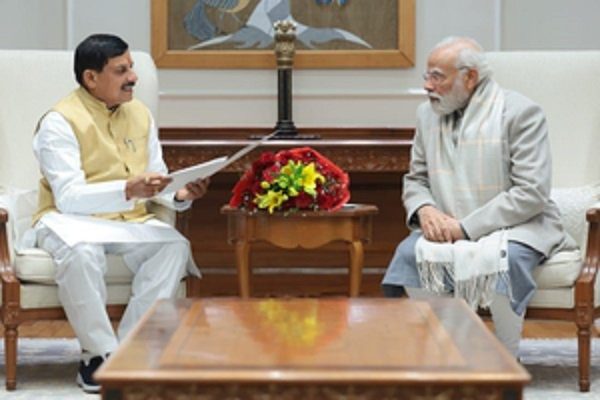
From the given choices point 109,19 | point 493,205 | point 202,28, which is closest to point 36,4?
point 109,19

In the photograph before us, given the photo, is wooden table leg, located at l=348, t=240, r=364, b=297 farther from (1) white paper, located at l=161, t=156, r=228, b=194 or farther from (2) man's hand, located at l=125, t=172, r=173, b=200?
Answer: (2) man's hand, located at l=125, t=172, r=173, b=200

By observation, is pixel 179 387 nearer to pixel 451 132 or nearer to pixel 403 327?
pixel 403 327

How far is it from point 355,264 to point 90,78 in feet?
3.85

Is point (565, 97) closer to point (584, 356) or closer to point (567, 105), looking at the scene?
point (567, 105)

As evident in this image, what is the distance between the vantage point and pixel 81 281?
4.16 metres

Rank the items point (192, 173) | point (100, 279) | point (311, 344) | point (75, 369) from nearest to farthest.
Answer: point (311, 344) < point (192, 173) < point (100, 279) < point (75, 369)

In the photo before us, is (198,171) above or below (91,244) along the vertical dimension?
above

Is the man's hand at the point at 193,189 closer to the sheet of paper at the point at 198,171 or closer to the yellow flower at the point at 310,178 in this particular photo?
the sheet of paper at the point at 198,171

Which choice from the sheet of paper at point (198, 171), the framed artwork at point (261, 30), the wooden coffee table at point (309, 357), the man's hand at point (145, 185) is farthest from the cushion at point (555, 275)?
the framed artwork at point (261, 30)

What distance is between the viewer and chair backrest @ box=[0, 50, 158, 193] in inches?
190

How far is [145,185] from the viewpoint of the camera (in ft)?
13.9

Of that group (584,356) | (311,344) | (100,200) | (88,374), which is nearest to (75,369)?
(88,374)

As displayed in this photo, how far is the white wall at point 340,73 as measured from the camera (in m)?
6.15

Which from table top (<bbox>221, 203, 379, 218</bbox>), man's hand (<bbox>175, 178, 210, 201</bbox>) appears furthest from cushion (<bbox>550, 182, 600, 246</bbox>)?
man's hand (<bbox>175, 178, 210, 201</bbox>)
